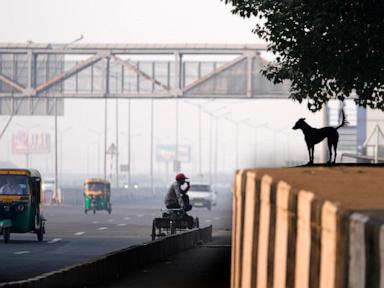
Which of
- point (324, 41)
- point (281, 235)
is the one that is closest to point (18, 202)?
point (324, 41)

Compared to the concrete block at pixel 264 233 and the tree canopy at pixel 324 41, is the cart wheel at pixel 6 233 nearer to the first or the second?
the tree canopy at pixel 324 41

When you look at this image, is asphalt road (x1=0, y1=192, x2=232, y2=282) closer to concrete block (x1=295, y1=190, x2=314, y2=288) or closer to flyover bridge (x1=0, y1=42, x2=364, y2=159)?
concrete block (x1=295, y1=190, x2=314, y2=288)

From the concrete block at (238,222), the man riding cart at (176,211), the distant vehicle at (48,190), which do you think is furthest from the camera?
the distant vehicle at (48,190)

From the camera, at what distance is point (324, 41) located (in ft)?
104

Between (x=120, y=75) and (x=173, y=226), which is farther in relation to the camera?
(x=120, y=75)

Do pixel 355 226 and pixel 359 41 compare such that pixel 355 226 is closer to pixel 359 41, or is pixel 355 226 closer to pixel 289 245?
pixel 289 245

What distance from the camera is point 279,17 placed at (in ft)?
105

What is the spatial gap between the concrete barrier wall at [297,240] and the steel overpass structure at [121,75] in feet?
278

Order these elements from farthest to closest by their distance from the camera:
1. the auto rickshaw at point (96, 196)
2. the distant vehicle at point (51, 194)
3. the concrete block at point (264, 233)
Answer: the distant vehicle at point (51, 194)
the auto rickshaw at point (96, 196)
the concrete block at point (264, 233)

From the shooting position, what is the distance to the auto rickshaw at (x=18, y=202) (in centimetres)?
4197

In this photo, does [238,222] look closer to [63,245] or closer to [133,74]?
[63,245]

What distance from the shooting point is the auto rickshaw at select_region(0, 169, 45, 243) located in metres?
42.0

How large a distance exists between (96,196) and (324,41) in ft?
173

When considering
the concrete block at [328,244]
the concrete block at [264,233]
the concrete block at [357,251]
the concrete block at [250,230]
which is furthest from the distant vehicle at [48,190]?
the concrete block at [357,251]
